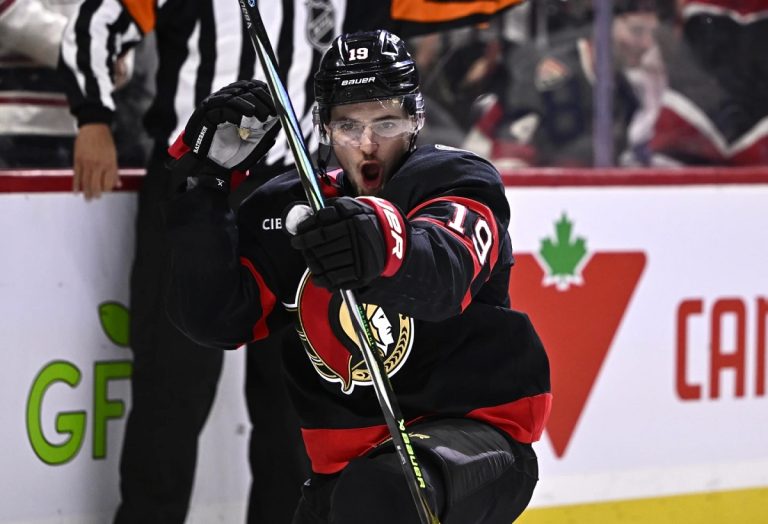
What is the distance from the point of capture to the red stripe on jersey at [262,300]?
2.17 metres

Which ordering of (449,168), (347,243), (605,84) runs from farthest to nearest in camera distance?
(605,84) < (449,168) < (347,243)

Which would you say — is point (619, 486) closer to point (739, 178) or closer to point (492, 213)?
point (739, 178)

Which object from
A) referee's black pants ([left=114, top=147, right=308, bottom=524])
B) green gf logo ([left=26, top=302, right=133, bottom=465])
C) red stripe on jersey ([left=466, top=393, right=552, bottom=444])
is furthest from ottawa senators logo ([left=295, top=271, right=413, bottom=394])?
green gf logo ([left=26, top=302, right=133, bottom=465])

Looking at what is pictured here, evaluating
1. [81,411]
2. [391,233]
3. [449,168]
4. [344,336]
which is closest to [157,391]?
[81,411]

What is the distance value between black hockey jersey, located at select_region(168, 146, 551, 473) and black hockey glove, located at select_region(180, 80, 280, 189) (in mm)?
52

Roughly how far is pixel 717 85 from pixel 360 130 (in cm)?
190

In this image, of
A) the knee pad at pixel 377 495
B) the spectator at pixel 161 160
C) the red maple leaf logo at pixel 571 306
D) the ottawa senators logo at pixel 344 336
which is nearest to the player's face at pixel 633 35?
the red maple leaf logo at pixel 571 306

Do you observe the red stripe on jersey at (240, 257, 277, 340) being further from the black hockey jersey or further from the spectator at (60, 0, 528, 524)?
the spectator at (60, 0, 528, 524)

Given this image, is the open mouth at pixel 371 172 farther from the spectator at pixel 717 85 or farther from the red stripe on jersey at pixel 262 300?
the spectator at pixel 717 85

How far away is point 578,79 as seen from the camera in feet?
11.7

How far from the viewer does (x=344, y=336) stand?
2098 mm

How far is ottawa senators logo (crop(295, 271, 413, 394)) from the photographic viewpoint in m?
2.09

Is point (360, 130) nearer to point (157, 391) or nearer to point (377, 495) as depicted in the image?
point (377, 495)

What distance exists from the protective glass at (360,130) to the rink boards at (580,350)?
2.85ft
